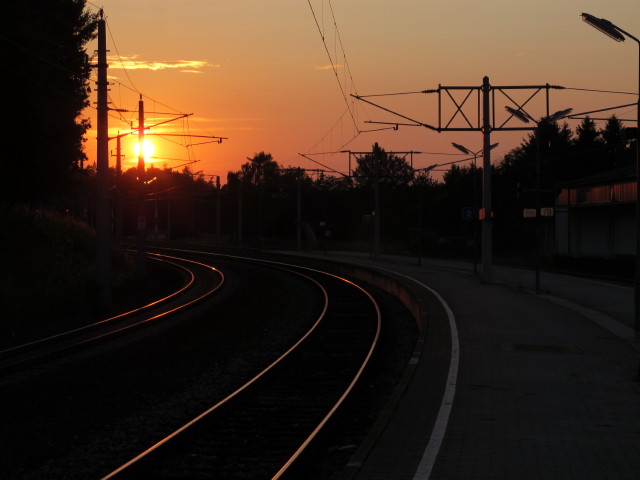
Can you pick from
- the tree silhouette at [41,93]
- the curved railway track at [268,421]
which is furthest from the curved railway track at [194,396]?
the tree silhouette at [41,93]

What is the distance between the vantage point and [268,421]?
11.6 meters

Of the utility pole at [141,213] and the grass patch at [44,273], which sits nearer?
the grass patch at [44,273]

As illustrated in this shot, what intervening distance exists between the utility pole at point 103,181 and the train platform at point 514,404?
10.1 metres

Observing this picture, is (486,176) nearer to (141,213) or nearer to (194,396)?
(141,213)

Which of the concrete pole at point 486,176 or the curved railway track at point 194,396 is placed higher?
the concrete pole at point 486,176

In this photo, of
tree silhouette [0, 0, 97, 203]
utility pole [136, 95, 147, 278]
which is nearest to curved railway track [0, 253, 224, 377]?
utility pole [136, 95, 147, 278]

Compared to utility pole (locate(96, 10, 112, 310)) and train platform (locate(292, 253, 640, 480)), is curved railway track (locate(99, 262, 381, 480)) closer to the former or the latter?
train platform (locate(292, 253, 640, 480))

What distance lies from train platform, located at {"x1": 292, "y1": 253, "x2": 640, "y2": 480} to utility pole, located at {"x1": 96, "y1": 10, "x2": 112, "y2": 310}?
1008cm

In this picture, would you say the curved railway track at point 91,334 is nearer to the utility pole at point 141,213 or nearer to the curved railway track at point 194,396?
the curved railway track at point 194,396

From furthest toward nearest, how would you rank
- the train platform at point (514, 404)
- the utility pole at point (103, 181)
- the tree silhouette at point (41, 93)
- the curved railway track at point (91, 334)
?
the tree silhouette at point (41, 93) → the utility pole at point (103, 181) → the curved railway track at point (91, 334) → the train platform at point (514, 404)

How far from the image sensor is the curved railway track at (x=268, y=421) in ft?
29.8

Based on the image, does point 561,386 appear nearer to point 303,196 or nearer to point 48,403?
point 48,403

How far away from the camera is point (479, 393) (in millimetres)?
12133

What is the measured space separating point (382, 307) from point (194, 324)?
7975 mm
